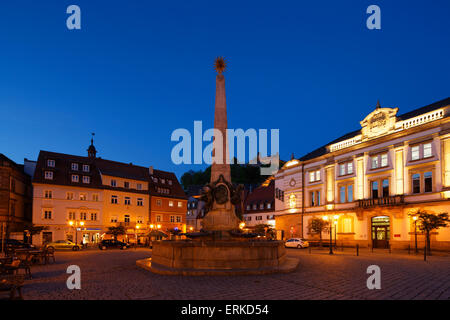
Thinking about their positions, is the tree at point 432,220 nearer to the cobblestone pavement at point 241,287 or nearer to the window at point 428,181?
the window at point 428,181

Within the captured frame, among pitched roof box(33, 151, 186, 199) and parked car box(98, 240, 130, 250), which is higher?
pitched roof box(33, 151, 186, 199)

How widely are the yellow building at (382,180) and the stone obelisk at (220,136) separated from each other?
22.8 m

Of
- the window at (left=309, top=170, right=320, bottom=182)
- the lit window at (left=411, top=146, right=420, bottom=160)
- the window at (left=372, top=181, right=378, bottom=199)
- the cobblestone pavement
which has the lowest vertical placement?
the cobblestone pavement

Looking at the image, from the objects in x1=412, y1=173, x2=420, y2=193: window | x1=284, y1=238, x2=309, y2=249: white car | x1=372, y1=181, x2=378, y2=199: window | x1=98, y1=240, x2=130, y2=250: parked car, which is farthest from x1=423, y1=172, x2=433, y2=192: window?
x1=98, y1=240, x2=130, y2=250: parked car

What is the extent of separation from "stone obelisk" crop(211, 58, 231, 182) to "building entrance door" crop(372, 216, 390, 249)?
26273 mm

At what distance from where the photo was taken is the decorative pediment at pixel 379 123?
39844 mm

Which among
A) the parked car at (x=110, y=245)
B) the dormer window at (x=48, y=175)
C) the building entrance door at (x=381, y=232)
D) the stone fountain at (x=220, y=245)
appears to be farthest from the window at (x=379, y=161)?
the dormer window at (x=48, y=175)

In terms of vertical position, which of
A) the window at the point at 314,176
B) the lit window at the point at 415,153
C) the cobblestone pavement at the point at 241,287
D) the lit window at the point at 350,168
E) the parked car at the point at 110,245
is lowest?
the parked car at the point at 110,245

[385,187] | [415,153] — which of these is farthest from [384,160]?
[415,153]

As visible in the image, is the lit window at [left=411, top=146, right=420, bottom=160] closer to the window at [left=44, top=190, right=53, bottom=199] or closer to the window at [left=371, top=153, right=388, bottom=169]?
the window at [left=371, top=153, right=388, bottom=169]

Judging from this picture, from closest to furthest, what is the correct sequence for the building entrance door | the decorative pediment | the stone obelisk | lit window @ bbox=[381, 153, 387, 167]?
the stone obelisk < the decorative pediment < the building entrance door < lit window @ bbox=[381, 153, 387, 167]

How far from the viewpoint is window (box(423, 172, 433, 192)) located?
35.2 meters

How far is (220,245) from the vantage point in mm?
15008
